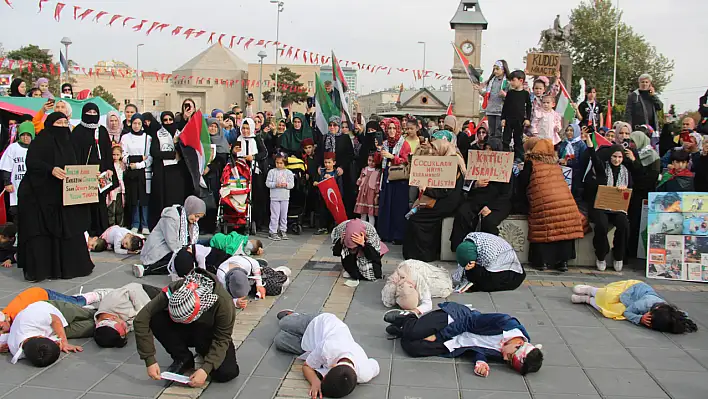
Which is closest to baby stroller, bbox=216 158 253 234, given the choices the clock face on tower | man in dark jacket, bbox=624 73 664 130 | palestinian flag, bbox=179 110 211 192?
palestinian flag, bbox=179 110 211 192

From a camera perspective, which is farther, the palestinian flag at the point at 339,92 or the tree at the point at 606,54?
the tree at the point at 606,54

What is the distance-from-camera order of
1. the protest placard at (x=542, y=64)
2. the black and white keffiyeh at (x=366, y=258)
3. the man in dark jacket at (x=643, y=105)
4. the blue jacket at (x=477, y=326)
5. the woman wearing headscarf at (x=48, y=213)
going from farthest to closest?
the man in dark jacket at (x=643, y=105) < the protest placard at (x=542, y=64) < the black and white keffiyeh at (x=366, y=258) < the woman wearing headscarf at (x=48, y=213) < the blue jacket at (x=477, y=326)

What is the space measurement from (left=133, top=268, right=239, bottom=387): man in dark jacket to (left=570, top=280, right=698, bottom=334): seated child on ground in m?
4.02

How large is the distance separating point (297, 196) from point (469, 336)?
6616mm

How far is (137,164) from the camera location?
410 inches

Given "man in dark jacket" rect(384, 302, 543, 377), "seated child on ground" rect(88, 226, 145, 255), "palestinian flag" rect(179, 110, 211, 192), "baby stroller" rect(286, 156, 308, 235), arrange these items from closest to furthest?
"man in dark jacket" rect(384, 302, 543, 377) < "seated child on ground" rect(88, 226, 145, 255) < "palestinian flag" rect(179, 110, 211, 192) < "baby stroller" rect(286, 156, 308, 235)

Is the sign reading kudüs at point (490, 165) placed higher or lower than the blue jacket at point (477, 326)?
higher

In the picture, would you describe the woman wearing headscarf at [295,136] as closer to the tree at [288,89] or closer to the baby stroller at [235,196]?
the baby stroller at [235,196]

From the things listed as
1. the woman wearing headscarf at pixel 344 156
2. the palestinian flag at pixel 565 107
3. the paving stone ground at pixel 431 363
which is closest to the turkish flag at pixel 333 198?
the woman wearing headscarf at pixel 344 156

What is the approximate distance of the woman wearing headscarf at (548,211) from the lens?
8594 millimetres

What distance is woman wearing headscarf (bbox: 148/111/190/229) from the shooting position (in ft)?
34.2

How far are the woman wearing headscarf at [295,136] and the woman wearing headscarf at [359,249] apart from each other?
4003mm

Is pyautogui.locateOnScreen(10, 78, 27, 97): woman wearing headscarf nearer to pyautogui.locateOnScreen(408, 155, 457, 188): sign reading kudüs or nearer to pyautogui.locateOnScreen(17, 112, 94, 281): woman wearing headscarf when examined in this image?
pyautogui.locateOnScreen(17, 112, 94, 281): woman wearing headscarf

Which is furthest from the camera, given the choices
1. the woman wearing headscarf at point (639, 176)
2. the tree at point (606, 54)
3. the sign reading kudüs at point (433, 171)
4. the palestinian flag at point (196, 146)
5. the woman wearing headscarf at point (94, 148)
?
the tree at point (606, 54)
